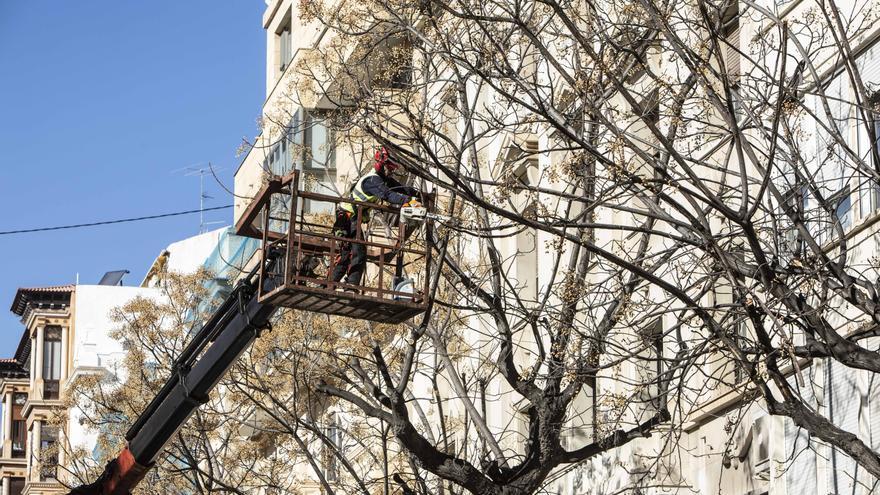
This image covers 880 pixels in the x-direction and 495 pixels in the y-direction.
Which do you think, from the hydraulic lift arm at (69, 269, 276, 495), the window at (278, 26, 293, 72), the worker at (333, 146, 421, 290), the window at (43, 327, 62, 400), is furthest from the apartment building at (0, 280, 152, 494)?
the worker at (333, 146, 421, 290)

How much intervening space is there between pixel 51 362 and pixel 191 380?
5917cm

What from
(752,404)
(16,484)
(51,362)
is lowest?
(752,404)

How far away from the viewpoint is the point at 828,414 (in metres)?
16.7

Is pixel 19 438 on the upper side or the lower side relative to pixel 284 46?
upper

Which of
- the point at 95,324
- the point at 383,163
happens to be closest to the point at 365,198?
the point at 383,163

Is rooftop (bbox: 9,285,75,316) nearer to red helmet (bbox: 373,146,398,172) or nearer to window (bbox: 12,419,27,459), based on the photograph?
window (bbox: 12,419,27,459)

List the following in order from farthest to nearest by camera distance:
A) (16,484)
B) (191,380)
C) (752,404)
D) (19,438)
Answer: (19,438), (16,484), (191,380), (752,404)

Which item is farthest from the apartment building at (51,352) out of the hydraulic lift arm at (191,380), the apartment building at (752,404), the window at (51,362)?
the hydraulic lift arm at (191,380)

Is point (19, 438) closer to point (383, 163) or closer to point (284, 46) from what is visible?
point (284, 46)

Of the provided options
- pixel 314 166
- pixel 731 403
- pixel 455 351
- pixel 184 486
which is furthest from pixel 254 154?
pixel 731 403

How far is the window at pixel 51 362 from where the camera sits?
75.9 m

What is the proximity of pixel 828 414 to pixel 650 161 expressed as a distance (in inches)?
218

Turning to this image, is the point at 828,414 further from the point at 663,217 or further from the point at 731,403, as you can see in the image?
the point at 663,217

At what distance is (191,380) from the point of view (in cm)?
1980
